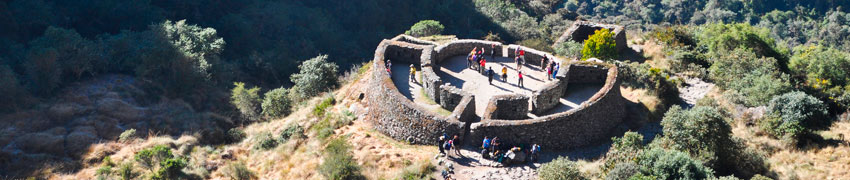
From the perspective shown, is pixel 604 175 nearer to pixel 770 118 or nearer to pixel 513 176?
pixel 513 176

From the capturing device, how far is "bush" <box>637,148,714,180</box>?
60.9 feet

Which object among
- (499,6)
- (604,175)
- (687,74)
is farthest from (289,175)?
(499,6)

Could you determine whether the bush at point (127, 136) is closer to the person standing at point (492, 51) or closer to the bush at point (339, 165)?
the bush at point (339, 165)

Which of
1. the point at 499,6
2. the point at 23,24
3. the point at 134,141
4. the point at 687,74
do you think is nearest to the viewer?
the point at 687,74

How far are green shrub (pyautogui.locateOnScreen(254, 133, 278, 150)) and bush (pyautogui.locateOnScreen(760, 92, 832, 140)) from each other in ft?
66.1

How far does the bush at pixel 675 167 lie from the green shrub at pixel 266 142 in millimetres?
16041

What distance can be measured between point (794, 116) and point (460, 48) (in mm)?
14284

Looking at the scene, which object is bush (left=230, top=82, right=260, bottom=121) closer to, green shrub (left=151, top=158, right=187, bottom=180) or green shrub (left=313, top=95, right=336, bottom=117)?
green shrub (left=313, top=95, right=336, bottom=117)

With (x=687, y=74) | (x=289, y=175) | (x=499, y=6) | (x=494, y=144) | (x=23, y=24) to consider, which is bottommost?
(x=289, y=175)

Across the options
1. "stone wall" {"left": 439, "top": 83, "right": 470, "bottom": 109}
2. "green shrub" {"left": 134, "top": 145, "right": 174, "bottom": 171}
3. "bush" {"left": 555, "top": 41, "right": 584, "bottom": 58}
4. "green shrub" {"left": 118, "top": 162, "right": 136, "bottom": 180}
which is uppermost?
"bush" {"left": 555, "top": 41, "right": 584, "bottom": 58}

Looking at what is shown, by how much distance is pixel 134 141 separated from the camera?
31.6 meters

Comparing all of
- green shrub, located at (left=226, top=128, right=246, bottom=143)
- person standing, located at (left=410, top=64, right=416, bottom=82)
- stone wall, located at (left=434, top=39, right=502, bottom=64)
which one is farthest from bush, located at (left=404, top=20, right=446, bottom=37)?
green shrub, located at (left=226, top=128, right=246, bottom=143)

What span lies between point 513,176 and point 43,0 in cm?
3883

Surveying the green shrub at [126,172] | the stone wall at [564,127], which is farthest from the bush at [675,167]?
the green shrub at [126,172]
